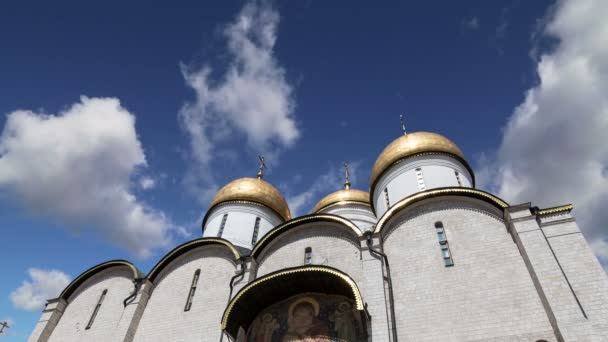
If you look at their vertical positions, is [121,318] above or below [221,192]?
below

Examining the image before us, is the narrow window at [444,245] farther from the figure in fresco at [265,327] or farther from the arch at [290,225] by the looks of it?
the figure in fresco at [265,327]

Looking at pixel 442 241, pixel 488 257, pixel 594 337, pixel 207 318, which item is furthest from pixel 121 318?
pixel 594 337

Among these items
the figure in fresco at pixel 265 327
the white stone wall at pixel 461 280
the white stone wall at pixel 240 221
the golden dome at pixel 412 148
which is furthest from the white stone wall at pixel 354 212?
the figure in fresco at pixel 265 327

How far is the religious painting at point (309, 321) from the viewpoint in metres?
8.27

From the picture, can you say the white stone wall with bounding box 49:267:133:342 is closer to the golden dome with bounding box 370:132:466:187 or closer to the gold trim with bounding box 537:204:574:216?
the golden dome with bounding box 370:132:466:187

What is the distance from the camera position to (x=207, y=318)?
9820 millimetres

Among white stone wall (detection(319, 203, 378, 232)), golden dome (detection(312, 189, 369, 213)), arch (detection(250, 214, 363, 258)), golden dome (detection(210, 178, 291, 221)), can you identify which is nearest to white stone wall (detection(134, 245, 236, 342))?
arch (detection(250, 214, 363, 258))

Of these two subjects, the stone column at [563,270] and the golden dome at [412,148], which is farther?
the golden dome at [412,148]

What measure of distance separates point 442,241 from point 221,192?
30.2 feet

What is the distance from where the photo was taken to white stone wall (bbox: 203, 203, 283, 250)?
45.9ft

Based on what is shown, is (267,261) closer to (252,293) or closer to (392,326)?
(252,293)

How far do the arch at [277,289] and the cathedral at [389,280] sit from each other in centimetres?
3

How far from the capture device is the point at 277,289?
9055mm

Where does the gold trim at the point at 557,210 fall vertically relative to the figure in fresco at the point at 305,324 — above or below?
above
